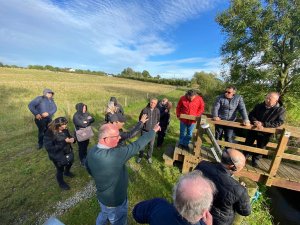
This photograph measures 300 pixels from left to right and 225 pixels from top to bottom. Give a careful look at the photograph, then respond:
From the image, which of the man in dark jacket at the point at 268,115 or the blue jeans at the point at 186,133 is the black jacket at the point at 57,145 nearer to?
the blue jeans at the point at 186,133

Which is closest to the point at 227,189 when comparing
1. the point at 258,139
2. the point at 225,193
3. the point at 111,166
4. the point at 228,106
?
the point at 225,193

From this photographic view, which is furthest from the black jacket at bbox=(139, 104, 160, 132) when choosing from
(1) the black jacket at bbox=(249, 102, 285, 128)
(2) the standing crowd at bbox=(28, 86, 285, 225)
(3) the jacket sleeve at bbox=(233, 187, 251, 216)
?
(3) the jacket sleeve at bbox=(233, 187, 251, 216)

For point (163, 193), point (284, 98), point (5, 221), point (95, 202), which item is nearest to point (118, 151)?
point (95, 202)

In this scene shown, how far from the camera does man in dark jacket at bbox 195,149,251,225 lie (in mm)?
2334

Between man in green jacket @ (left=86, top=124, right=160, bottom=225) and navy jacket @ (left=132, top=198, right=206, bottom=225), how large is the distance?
730mm

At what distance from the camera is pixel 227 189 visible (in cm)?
233

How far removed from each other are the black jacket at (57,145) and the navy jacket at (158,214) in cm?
298

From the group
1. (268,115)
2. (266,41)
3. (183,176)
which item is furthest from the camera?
(266,41)

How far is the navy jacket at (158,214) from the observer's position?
1.50 m

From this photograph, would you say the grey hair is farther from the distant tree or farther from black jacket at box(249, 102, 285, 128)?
the distant tree

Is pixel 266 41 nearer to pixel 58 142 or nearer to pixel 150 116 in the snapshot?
pixel 150 116

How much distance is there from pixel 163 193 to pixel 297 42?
10.00 m

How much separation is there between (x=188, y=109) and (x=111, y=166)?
12.9 feet

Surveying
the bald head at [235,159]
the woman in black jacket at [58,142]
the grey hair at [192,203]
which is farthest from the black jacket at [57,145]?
the grey hair at [192,203]
